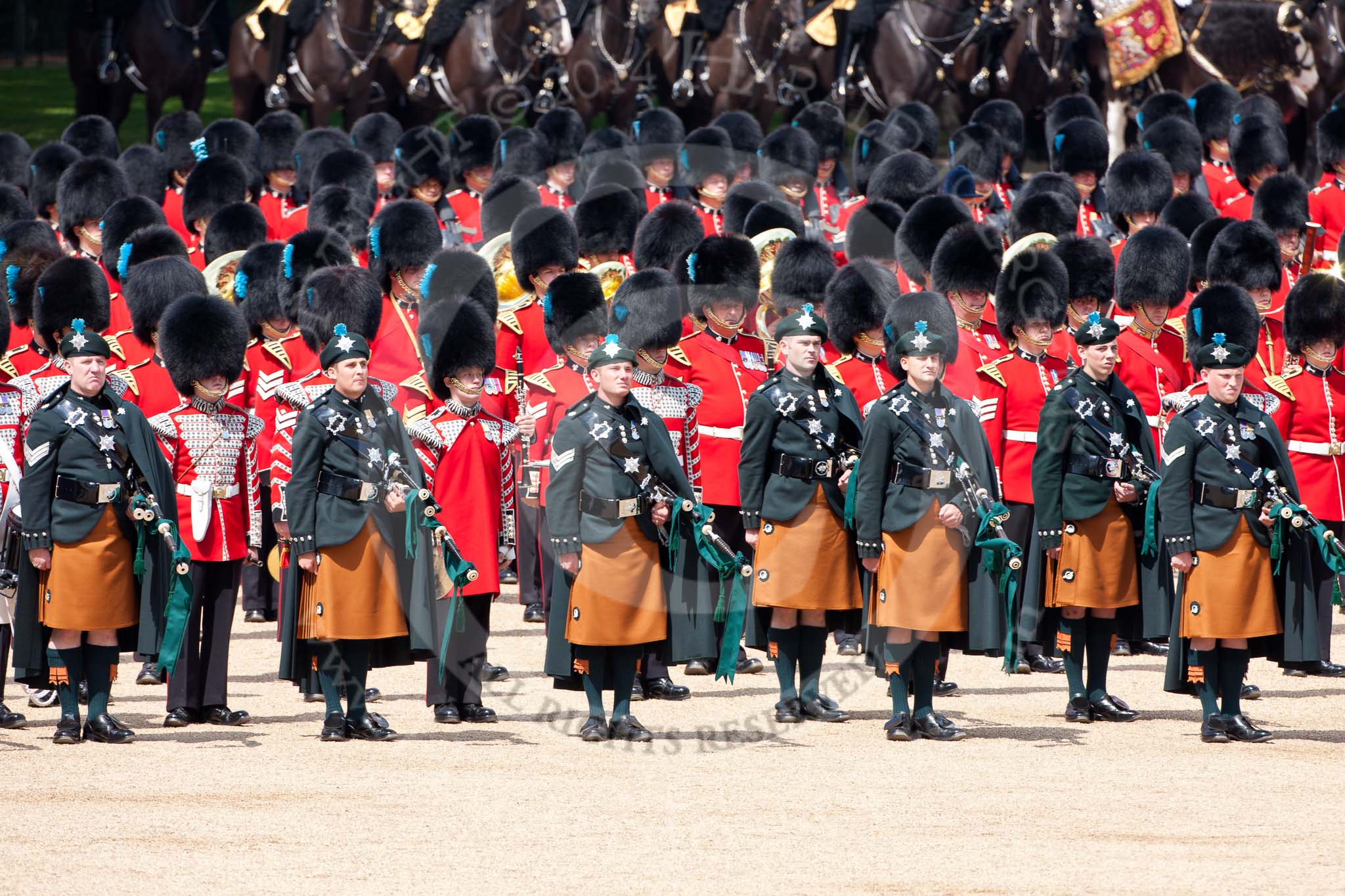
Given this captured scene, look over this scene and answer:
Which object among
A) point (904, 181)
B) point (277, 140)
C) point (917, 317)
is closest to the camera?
point (917, 317)

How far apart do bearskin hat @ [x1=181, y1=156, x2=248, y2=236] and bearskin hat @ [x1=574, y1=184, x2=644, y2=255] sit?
7.53 ft

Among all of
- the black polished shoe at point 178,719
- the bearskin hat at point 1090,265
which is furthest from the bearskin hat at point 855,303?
the black polished shoe at point 178,719

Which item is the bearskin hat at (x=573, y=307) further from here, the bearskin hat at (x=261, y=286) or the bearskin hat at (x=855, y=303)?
the bearskin hat at (x=261, y=286)

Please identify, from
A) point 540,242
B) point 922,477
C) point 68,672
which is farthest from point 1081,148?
point 68,672

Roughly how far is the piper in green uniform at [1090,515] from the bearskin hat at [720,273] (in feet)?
5.18

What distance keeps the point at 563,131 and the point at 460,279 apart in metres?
5.80

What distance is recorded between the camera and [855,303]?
7848mm

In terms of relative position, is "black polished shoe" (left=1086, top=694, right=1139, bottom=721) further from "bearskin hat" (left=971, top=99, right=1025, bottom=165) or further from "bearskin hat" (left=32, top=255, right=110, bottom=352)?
"bearskin hat" (left=971, top=99, right=1025, bottom=165)

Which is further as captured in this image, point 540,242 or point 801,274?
→ point 801,274

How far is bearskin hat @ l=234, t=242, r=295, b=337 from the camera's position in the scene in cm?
818

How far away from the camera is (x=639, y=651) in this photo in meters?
6.38

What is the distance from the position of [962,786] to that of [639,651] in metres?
1.11

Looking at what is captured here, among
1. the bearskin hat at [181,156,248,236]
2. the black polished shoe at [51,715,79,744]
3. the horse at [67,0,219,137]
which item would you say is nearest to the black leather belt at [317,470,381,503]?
the black polished shoe at [51,715,79,744]

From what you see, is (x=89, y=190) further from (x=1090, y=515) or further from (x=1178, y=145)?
(x=1090, y=515)
